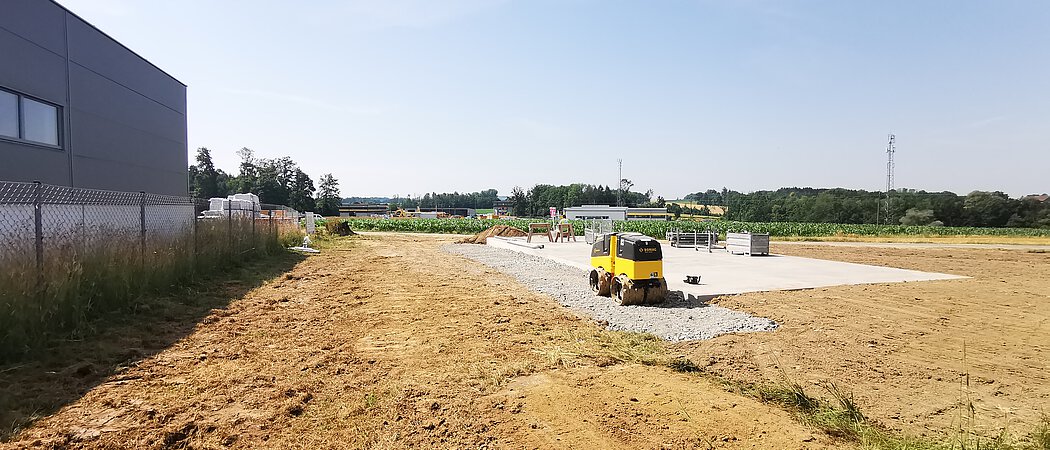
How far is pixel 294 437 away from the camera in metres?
3.98

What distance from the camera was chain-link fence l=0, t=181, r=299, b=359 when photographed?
5.93 metres

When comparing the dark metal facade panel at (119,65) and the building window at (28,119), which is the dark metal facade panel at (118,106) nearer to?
the dark metal facade panel at (119,65)

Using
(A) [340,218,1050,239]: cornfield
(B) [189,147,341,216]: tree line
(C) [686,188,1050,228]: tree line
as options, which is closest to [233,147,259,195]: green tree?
(B) [189,147,341,216]: tree line

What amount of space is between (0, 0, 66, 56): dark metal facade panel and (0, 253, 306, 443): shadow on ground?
8.46 metres

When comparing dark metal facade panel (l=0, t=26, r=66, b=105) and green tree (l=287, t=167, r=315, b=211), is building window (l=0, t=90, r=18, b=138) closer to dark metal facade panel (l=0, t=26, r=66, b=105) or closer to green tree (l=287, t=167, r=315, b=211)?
dark metal facade panel (l=0, t=26, r=66, b=105)

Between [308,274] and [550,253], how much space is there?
1046cm

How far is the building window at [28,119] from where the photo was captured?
11.8 m

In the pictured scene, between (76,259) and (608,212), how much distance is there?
7524 cm

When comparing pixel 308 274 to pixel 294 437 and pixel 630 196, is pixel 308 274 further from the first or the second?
pixel 630 196

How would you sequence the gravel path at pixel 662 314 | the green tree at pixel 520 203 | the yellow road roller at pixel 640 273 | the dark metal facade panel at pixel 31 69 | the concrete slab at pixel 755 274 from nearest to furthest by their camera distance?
the gravel path at pixel 662 314 < the yellow road roller at pixel 640 273 < the dark metal facade panel at pixel 31 69 < the concrete slab at pixel 755 274 < the green tree at pixel 520 203

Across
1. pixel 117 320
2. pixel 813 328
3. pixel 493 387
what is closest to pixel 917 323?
pixel 813 328

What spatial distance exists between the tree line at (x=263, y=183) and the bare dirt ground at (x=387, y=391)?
9592 cm

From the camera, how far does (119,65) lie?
16891mm

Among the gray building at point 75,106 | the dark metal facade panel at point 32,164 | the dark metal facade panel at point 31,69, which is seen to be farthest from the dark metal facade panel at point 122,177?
the dark metal facade panel at point 31,69
